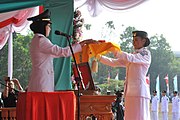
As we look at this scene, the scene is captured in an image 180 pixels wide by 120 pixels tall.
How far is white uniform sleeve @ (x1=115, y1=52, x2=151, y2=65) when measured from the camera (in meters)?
4.08

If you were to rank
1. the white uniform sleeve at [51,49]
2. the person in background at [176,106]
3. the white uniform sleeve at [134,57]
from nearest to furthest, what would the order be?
the white uniform sleeve at [51,49], the white uniform sleeve at [134,57], the person in background at [176,106]

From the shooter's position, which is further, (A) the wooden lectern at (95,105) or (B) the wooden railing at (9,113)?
(B) the wooden railing at (9,113)

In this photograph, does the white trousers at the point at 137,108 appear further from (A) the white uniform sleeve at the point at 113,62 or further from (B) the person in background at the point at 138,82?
(A) the white uniform sleeve at the point at 113,62

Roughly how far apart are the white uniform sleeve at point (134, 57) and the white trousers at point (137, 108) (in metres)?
0.41

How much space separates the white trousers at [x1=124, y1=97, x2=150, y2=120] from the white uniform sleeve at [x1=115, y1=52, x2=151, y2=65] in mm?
415

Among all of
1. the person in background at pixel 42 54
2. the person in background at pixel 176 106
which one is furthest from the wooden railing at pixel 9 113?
the person in background at pixel 176 106

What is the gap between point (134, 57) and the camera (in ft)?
13.7

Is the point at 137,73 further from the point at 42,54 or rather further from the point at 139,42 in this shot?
the point at 42,54

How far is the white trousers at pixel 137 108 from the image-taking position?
4316mm

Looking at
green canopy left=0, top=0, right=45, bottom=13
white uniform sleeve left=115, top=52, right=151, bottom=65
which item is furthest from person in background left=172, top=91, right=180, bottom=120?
green canopy left=0, top=0, right=45, bottom=13

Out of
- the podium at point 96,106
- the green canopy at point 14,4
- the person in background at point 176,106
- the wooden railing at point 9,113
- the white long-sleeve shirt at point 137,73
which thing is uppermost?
the green canopy at point 14,4

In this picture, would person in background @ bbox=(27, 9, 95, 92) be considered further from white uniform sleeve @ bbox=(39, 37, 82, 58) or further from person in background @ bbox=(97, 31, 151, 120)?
person in background @ bbox=(97, 31, 151, 120)

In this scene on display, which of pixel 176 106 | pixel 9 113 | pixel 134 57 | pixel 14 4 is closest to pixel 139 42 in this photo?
pixel 134 57

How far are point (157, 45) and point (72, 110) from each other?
10494 mm
